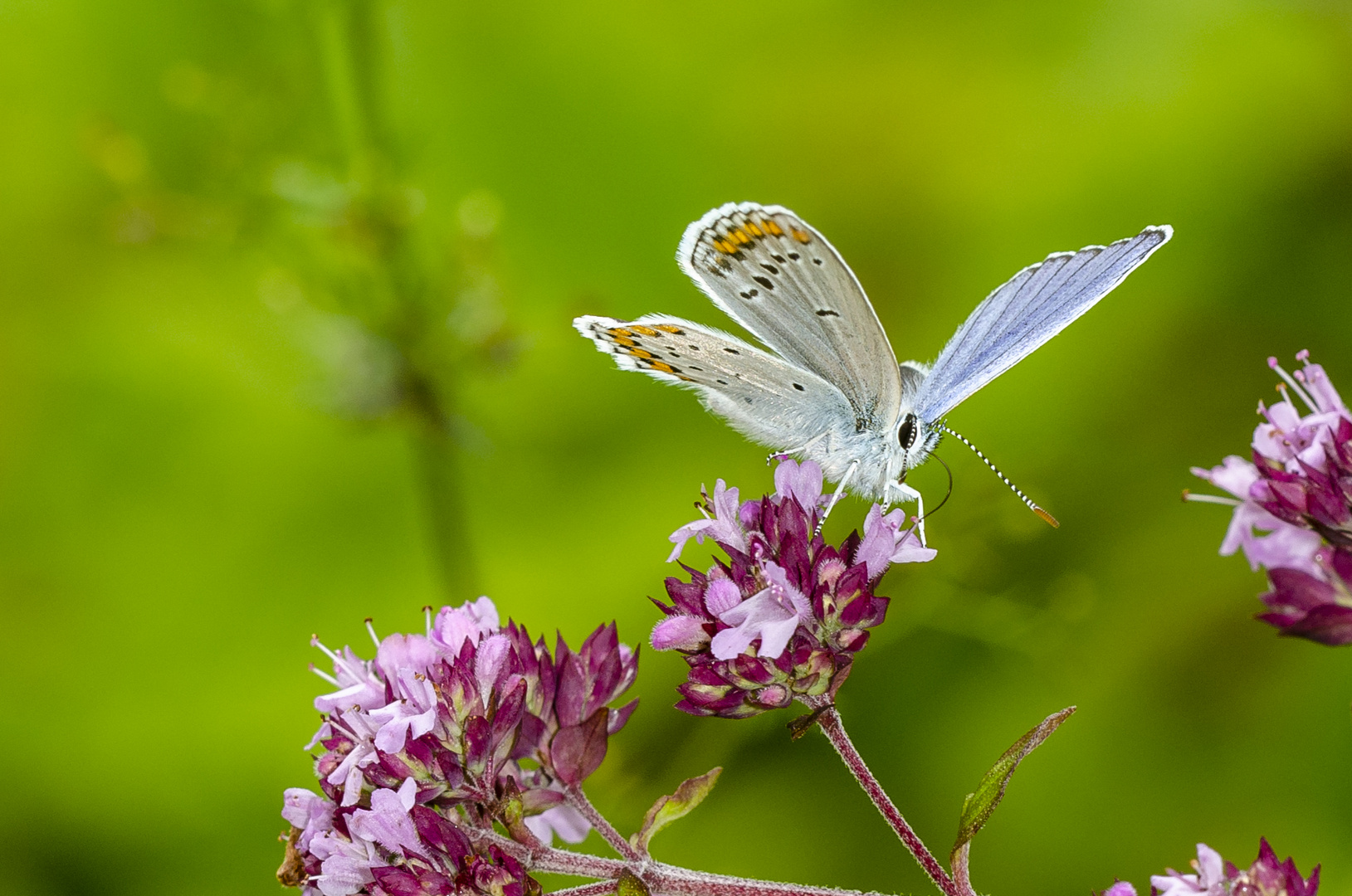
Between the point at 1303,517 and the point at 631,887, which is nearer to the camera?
the point at 1303,517

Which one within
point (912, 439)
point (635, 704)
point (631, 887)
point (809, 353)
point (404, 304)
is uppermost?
point (404, 304)

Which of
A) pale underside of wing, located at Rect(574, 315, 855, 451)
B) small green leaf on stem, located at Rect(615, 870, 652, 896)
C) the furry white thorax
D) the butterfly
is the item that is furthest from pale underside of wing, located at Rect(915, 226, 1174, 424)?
small green leaf on stem, located at Rect(615, 870, 652, 896)

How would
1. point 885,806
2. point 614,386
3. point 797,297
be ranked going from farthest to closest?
point 614,386, point 797,297, point 885,806

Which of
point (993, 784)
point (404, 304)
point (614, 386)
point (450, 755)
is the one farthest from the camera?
point (614, 386)

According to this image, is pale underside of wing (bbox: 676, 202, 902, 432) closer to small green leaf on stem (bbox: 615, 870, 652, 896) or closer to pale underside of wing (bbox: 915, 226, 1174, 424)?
pale underside of wing (bbox: 915, 226, 1174, 424)

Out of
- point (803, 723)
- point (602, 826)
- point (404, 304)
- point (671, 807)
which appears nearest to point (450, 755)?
point (602, 826)

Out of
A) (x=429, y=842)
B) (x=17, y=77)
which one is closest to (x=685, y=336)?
(x=429, y=842)

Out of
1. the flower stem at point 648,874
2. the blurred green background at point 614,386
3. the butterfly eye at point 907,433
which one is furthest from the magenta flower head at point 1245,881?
the blurred green background at point 614,386

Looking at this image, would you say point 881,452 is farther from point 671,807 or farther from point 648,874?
point 648,874
